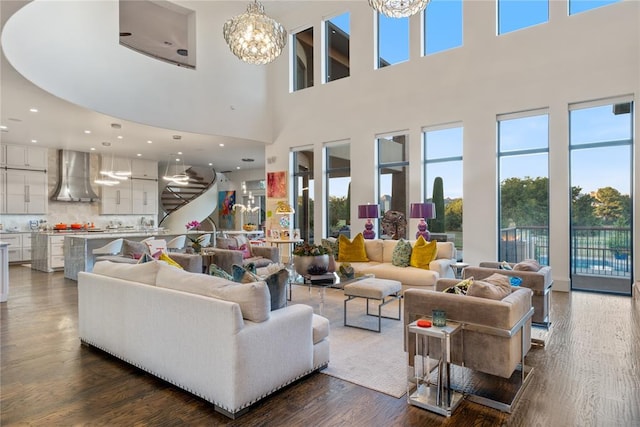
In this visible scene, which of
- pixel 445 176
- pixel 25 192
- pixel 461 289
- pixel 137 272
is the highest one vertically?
pixel 445 176

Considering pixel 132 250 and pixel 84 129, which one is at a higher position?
pixel 84 129

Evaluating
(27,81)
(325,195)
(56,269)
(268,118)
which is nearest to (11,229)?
(56,269)

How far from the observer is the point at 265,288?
8.15ft

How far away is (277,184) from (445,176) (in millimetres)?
4749

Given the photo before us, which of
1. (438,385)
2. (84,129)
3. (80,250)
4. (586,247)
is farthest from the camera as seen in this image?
(84,129)

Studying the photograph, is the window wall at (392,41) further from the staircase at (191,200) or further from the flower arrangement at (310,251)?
the staircase at (191,200)

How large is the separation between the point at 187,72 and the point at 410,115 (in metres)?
5.17

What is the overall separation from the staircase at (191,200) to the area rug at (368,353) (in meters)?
8.82

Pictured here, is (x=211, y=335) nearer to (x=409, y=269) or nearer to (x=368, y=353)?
(x=368, y=353)

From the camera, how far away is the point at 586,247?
6.16 metres

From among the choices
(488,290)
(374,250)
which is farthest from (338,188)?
(488,290)

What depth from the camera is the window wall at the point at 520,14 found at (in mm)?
6434

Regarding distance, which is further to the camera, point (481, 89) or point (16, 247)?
point (16, 247)

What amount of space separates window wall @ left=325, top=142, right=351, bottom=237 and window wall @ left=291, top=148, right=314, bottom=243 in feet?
1.89
